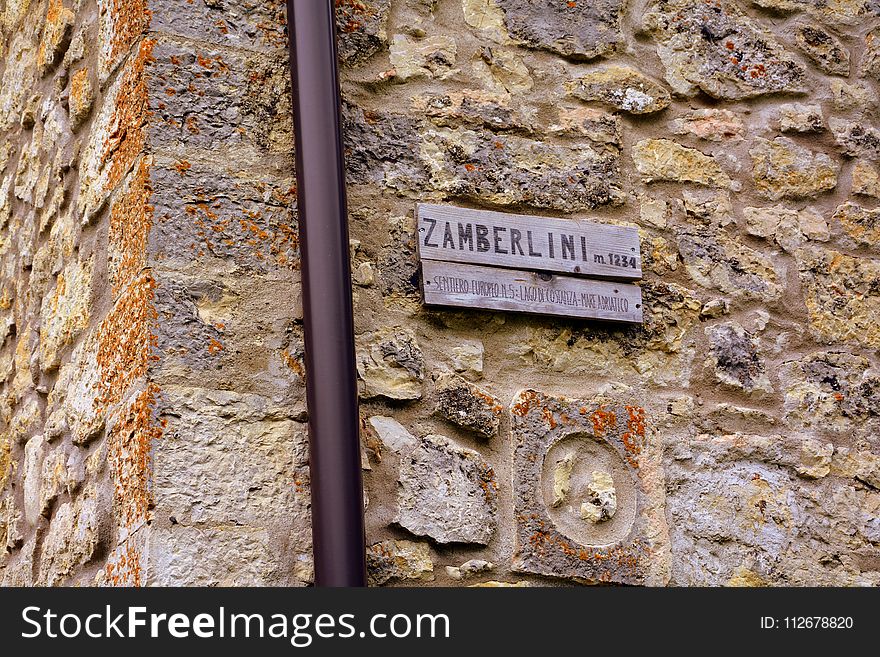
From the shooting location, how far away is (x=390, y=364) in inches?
95.9

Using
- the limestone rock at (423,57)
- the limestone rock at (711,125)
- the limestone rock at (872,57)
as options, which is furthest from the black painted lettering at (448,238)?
the limestone rock at (872,57)

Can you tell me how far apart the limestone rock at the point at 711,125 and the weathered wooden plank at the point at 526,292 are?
0.48m

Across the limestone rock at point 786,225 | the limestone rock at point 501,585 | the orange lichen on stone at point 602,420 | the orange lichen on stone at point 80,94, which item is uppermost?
the orange lichen on stone at point 80,94

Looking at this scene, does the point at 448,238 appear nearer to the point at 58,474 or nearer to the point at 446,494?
the point at 446,494

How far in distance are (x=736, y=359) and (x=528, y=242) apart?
582 millimetres

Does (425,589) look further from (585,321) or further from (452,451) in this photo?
(585,321)

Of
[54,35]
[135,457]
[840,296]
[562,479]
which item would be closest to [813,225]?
[840,296]

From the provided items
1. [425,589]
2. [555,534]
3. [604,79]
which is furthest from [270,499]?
[604,79]

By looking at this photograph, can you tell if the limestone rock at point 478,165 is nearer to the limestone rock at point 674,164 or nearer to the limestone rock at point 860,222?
the limestone rock at point 674,164

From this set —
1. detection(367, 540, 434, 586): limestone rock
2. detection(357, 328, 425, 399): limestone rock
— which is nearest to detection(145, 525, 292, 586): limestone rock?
detection(367, 540, 434, 586): limestone rock

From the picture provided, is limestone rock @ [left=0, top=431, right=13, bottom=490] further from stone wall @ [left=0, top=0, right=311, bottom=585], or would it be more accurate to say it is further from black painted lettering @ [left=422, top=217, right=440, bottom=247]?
black painted lettering @ [left=422, top=217, right=440, bottom=247]

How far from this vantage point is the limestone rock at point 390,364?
2408 millimetres

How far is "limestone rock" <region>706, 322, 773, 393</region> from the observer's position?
2725 millimetres

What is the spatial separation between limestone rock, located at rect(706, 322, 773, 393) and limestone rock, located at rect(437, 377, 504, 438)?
1.90 feet
